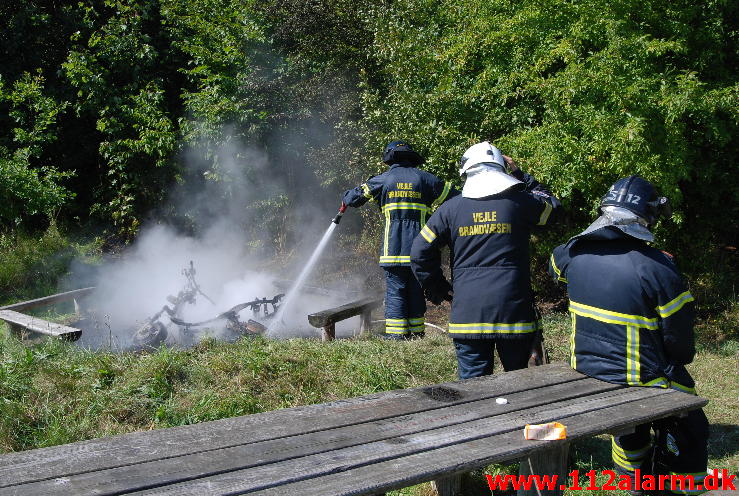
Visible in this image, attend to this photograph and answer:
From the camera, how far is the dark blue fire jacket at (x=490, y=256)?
12.1ft

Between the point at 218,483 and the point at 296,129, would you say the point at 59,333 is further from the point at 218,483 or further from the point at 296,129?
the point at 296,129

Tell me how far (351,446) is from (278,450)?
10.6 inches

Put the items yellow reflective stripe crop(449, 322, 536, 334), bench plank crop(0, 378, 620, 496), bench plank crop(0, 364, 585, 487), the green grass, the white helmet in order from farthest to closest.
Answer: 1. the green grass
2. the white helmet
3. yellow reflective stripe crop(449, 322, 536, 334)
4. bench plank crop(0, 364, 585, 487)
5. bench plank crop(0, 378, 620, 496)

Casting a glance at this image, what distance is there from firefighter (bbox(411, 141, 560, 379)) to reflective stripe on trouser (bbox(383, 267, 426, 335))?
2084 millimetres

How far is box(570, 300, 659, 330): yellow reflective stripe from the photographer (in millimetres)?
2955

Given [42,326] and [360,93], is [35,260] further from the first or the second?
[360,93]

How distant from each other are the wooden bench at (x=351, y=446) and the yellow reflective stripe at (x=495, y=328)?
577 millimetres

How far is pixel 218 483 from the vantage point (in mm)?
2090

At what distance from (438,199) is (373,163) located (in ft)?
10.5

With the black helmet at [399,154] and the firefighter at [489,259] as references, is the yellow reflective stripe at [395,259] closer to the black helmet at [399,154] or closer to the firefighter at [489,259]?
the black helmet at [399,154]

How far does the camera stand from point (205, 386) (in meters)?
4.36

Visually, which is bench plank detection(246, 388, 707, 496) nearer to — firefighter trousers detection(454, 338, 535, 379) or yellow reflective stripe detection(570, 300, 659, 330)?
yellow reflective stripe detection(570, 300, 659, 330)

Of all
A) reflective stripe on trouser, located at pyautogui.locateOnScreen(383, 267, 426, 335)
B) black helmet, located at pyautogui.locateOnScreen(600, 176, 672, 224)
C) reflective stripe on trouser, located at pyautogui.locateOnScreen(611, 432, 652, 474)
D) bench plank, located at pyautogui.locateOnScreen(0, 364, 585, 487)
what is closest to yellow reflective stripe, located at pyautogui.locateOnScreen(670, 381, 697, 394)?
reflective stripe on trouser, located at pyautogui.locateOnScreen(611, 432, 652, 474)

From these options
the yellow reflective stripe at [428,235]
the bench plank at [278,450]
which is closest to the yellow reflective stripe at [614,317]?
the bench plank at [278,450]
